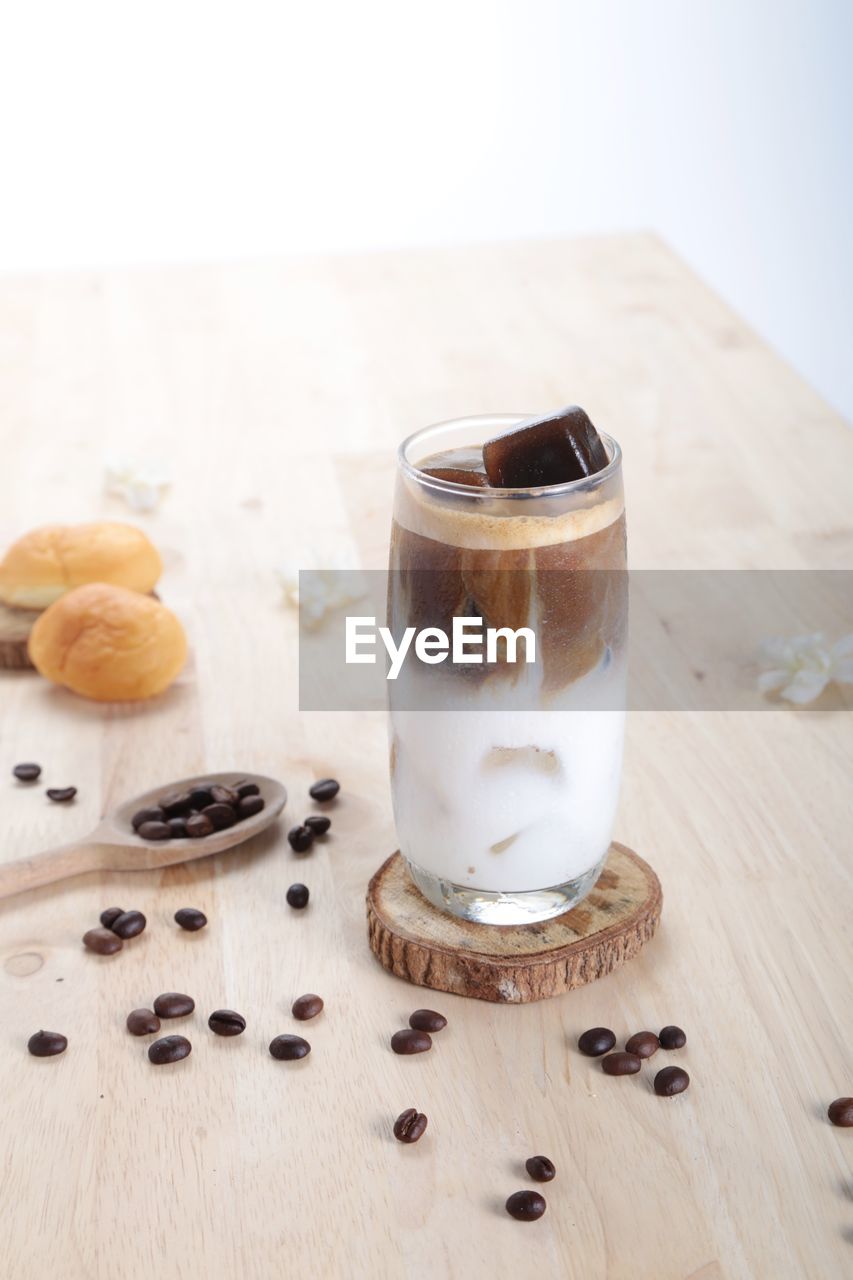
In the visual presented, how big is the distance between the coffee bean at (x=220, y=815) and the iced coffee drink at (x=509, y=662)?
0.19 metres

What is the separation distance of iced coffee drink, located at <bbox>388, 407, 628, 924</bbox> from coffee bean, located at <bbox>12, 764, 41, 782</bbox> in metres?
0.39

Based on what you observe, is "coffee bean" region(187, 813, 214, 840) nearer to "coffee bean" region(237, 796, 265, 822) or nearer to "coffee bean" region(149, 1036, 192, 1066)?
"coffee bean" region(237, 796, 265, 822)

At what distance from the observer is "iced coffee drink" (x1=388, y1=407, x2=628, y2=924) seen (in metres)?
0.95

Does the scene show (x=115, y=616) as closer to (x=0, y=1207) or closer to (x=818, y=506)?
(x=0, y=1207)

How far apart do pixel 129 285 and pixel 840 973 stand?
1.96 metres

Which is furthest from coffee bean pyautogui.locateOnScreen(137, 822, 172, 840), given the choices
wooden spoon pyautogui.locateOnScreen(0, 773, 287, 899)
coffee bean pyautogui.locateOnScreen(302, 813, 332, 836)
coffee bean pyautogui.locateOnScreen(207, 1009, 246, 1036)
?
coffee bean pyautogui.locateOnScreen(207, 1009, 246, 1036)

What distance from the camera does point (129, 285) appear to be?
2.60 m

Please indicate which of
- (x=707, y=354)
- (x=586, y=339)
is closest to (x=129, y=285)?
(x=586, y=339)

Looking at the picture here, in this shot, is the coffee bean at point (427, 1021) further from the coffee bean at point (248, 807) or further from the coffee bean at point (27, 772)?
the coffee bean at point (27, 772)

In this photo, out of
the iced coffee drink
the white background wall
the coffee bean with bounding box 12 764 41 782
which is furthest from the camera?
the white background wall

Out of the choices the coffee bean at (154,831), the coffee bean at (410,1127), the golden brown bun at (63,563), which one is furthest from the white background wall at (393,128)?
the coffee bean at (410,1127)

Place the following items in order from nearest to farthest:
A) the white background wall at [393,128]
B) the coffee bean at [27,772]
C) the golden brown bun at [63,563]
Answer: the coffee bean at [27,772] → the golden brown bun at [63,563] → the white background wall at [393,128]

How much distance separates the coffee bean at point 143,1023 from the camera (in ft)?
3.26

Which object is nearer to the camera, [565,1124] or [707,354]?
[565,1124]
